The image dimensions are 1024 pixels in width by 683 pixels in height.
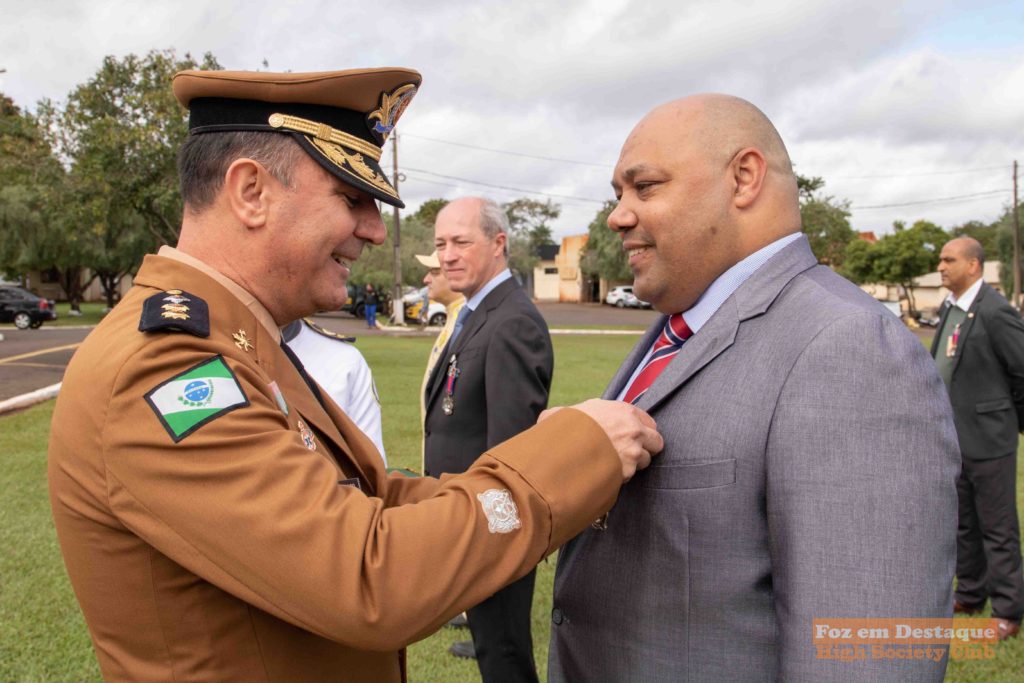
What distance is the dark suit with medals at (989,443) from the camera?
15.7ft

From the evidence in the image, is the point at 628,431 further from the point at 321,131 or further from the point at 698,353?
the point at 321,131

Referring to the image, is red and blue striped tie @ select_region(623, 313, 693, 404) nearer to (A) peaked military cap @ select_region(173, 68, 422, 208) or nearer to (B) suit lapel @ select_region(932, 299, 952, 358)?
(A) peaked military cap @ select_region(173, 68, 422, 208)

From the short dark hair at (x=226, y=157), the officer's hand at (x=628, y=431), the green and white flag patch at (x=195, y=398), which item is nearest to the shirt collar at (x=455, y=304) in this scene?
the short dark hair at (x=226, y=157)

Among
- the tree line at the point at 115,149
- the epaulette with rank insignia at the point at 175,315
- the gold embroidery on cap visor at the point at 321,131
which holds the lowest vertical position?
the epaulette with rank insignia at the point at 175,315

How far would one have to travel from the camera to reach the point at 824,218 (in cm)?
4559

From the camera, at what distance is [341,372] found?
3.81m

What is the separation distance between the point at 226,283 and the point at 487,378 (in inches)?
84.7

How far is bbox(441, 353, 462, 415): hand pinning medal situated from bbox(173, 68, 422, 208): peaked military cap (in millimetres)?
2192

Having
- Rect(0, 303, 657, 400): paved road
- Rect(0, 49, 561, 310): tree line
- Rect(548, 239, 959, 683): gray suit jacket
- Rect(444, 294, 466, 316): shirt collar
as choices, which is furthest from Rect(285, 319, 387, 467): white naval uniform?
Rect(0, 49, 561, 310): tree line

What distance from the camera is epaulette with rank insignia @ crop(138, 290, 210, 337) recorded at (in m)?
1.46

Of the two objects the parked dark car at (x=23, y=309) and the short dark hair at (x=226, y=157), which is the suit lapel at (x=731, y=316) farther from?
the parked dark car at (x=23, y=309)

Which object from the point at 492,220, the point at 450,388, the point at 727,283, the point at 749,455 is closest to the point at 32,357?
the point at 492,220

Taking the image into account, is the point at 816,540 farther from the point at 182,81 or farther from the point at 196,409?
the point at 182,81

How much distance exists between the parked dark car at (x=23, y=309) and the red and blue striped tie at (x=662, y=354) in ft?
108
